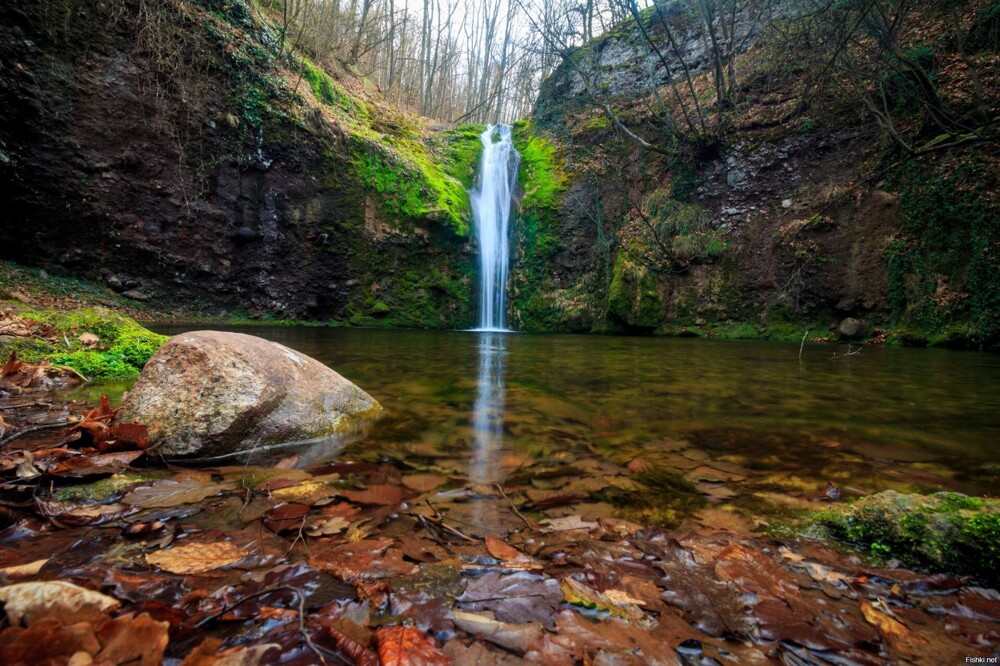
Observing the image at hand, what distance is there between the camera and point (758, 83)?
11.1 metres

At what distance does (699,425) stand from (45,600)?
310 centimetres

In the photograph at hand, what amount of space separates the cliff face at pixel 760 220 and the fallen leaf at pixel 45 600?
9087 millimetres

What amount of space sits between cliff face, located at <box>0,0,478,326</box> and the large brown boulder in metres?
9.21

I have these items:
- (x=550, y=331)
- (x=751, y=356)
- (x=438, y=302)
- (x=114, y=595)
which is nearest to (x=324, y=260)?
(x=438, y=302)

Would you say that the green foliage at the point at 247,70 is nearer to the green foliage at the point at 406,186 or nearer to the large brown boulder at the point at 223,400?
the green foliage at the point at 406,186

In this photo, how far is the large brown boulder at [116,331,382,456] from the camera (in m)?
2.07

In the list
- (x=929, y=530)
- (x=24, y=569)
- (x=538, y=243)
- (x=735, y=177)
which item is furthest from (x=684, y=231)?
(x=24, y=569)

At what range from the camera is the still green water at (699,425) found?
2018 millimetres

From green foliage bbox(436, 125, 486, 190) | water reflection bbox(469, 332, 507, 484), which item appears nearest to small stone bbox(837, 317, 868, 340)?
water reflection bbox(469, 332, 507, 484)

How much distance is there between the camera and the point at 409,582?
115 cm

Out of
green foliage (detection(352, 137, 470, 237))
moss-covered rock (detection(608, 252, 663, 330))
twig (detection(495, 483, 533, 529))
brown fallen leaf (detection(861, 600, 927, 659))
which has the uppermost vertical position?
green foliage (detection(352, 137, 470, 237))

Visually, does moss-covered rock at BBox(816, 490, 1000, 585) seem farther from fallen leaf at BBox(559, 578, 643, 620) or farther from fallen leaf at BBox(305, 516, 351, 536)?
fallen leaf at BBox(305, 516, 351, 536)

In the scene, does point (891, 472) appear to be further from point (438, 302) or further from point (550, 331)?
point (438, 302)

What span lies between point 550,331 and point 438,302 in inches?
137
